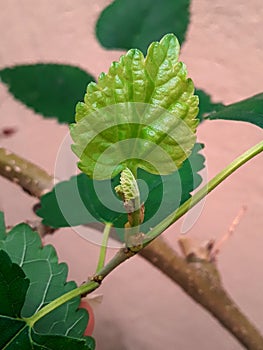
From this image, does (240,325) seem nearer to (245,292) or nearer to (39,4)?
(245,292)

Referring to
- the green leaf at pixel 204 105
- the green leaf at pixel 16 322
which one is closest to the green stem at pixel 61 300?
the green leaf at pixel 16 322

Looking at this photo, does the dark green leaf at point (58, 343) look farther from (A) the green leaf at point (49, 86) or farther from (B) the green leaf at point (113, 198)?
(A) the green leaf at point (49, 86)

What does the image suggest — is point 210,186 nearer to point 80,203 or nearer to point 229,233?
point 80,203

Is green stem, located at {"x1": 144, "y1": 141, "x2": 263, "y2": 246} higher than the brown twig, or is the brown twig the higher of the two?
green stem, located at {"x1": 144, "y1": 141, "x2": 263, "y2": 246}

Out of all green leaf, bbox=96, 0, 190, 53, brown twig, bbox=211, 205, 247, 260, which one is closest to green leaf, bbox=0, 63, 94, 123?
green leaf, bbox=96, 0, 190, 53

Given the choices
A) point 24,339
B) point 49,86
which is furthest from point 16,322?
point 49,86

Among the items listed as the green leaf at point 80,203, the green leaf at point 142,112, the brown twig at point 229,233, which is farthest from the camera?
the brown twig at point 229,233

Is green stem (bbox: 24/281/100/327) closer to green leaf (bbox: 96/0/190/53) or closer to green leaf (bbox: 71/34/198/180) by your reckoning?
green leaf (bbox: 71/34/198/180)

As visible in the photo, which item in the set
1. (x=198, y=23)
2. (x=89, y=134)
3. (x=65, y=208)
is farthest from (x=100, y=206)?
(x=198, y=23)
